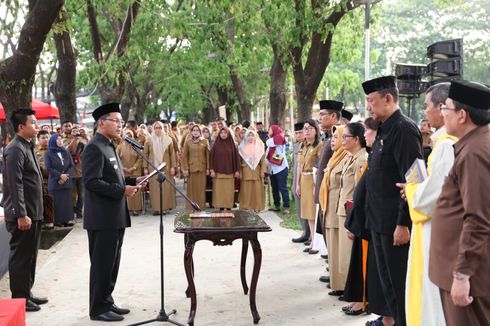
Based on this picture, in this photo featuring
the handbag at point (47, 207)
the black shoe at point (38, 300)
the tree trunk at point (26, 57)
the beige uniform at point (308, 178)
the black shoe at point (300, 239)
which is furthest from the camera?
the black shoe at point (300, 239)

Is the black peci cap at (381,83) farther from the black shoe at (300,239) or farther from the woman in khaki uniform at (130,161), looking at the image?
the woman in khaki uniform at (130,161)

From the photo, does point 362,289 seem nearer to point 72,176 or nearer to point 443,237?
point 443,237

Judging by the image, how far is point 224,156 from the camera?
13.5 meters

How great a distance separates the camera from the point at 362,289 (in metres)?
6.38

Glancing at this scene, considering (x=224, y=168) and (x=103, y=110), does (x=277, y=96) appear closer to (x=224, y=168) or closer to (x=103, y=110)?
(x=224, y=168)

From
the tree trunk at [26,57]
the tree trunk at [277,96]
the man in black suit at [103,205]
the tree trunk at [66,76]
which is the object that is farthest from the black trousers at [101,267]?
the tree trunk at [277,96]

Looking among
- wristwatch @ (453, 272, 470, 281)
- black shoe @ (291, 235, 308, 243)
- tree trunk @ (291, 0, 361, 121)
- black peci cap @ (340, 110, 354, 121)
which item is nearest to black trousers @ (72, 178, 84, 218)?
black shoe @ (291, 235, 308, 243)

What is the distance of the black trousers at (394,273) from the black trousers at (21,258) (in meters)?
3.63

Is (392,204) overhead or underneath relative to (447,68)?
underneath

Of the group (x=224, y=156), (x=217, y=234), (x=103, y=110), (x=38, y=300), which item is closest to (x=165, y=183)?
(x=224, y=156)

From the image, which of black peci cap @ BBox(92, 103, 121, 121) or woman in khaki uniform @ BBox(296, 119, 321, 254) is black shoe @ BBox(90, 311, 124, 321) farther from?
woman in khaki uniform @ BBox(296, 119, 321, 254)

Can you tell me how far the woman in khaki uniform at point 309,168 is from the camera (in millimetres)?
9248

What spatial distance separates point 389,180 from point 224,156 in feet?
28.0

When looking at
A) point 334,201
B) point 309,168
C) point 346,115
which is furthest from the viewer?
point 309,168
